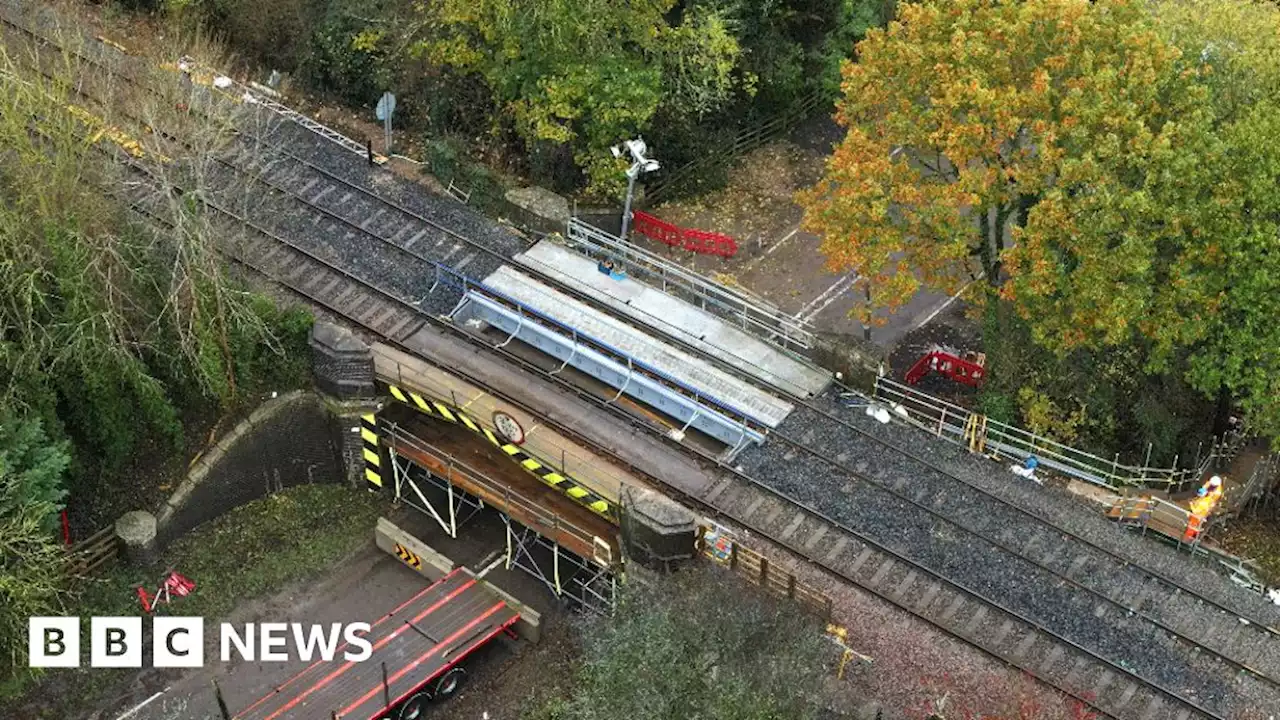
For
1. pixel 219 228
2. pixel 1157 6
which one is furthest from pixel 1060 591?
pixel 219 228

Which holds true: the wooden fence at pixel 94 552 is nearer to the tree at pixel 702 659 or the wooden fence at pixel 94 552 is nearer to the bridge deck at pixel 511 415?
the bridge deck at pixel 511 415

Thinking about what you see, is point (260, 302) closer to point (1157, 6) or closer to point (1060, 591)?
point (1060, 591)

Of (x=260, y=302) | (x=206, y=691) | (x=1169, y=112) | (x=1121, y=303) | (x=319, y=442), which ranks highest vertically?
(x=1169, y=112)

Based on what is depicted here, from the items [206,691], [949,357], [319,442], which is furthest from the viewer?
[949,357]

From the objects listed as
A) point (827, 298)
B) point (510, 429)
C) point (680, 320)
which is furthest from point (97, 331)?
point (827, 298)

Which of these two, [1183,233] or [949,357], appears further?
[949,357]

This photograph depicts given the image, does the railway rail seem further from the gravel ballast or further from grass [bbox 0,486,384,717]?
grass [bbox 0,486,384,717]
